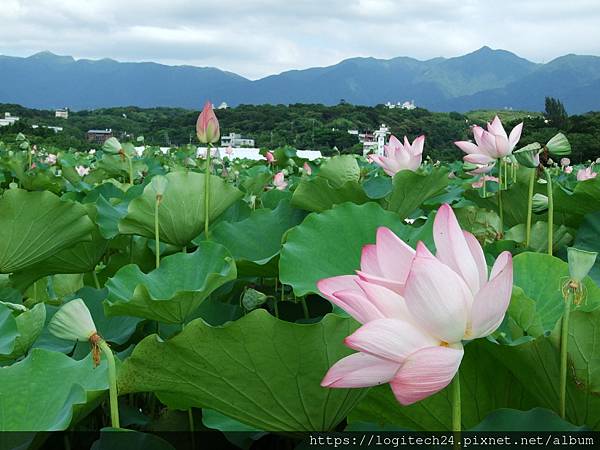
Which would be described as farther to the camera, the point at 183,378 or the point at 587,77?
the point at 587,77

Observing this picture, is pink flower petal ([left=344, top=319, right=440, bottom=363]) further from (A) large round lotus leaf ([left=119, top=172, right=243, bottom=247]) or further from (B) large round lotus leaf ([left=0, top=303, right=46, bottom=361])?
(A) large round lotus leaf ([left=119, top=172, right=243, bottom=247])

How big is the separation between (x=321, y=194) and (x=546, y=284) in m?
0.67

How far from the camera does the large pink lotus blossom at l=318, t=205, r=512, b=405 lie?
0.50 meters

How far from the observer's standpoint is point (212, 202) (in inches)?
56.6

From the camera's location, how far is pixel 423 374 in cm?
50

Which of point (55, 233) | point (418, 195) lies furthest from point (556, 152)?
point (55, 233)

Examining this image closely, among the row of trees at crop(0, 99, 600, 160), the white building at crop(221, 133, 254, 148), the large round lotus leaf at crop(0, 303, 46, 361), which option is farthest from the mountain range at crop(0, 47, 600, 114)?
the large round lotus leaf at crop(0, 303, 46, 361)

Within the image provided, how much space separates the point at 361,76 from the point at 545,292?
18757 centimetres

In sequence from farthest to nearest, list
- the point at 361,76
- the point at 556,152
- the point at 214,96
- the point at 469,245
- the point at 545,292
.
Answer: the point at 361,76
the point at 214,96
the point at 556,152
the point at 545,292
the point at 469,245

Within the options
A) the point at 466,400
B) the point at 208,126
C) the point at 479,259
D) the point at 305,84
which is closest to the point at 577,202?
the point at 208,126

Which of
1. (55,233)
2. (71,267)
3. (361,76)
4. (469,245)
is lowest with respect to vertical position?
(71,267)

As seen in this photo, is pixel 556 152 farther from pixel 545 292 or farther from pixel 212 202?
pixel 212 202

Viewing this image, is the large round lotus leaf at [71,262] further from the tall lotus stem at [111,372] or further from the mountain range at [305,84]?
the mountain range at [305,84]

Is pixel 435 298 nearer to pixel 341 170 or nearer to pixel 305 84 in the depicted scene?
pixel 341 170
